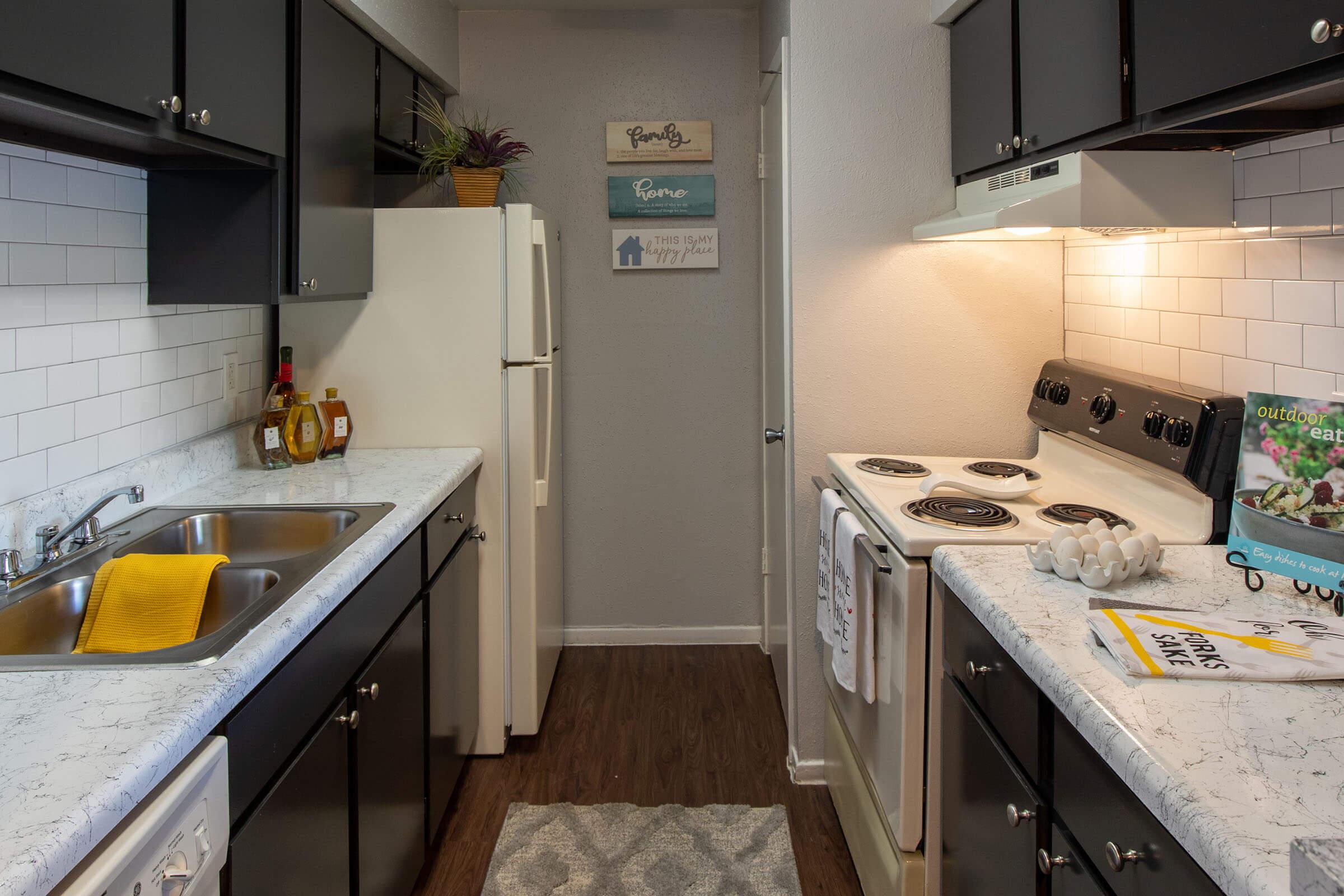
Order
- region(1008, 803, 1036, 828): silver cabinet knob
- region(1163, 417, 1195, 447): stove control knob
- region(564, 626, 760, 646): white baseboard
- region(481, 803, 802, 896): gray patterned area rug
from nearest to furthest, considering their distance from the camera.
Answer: region(1008, 803, 1036, 828): silver cabinet knob → region(1163, 417, 1195, 447): stove control knob → region(481, 803, 802, 896): gray patterned area rug → region(564, 626, 760, 646): white baseboard

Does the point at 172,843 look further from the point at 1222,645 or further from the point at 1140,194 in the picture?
the point at 1140,194

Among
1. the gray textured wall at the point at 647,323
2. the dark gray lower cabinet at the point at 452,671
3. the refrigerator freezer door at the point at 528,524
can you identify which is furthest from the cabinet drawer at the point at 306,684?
the gray textured wall at the point at 647,323

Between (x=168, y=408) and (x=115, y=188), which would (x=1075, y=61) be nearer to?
(x=115, y=188)

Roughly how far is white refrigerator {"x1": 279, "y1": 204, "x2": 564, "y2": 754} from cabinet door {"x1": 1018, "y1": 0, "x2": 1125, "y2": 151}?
4.61 ft

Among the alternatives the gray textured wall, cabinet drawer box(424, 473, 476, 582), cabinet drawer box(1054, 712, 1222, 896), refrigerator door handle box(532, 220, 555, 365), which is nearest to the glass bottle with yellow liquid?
cabinet drawer box(424, 473, 476, 582)

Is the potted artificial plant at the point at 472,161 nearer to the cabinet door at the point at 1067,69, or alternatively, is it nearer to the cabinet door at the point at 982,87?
the cabinet door at the point at 982,87

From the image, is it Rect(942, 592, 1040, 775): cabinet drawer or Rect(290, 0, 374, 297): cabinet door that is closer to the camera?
Rect(942, 592, 1040, 775): cabinet drawer

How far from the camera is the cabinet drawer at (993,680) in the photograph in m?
1.41

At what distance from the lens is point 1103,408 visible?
2262mm

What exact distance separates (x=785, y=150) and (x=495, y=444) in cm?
115

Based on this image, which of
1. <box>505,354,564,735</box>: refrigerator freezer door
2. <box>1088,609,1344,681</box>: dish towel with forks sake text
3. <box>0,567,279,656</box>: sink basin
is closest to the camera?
<box>1088,609,1344,681</box>: dish towel with forks sake text

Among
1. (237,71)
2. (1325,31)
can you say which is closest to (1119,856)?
(1325,31)

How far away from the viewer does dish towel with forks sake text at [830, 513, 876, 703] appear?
A: 2.16 metres

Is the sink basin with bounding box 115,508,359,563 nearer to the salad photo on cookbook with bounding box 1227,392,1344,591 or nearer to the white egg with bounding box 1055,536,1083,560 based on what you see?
the white egg with bounding box 1055,536,1083,560
